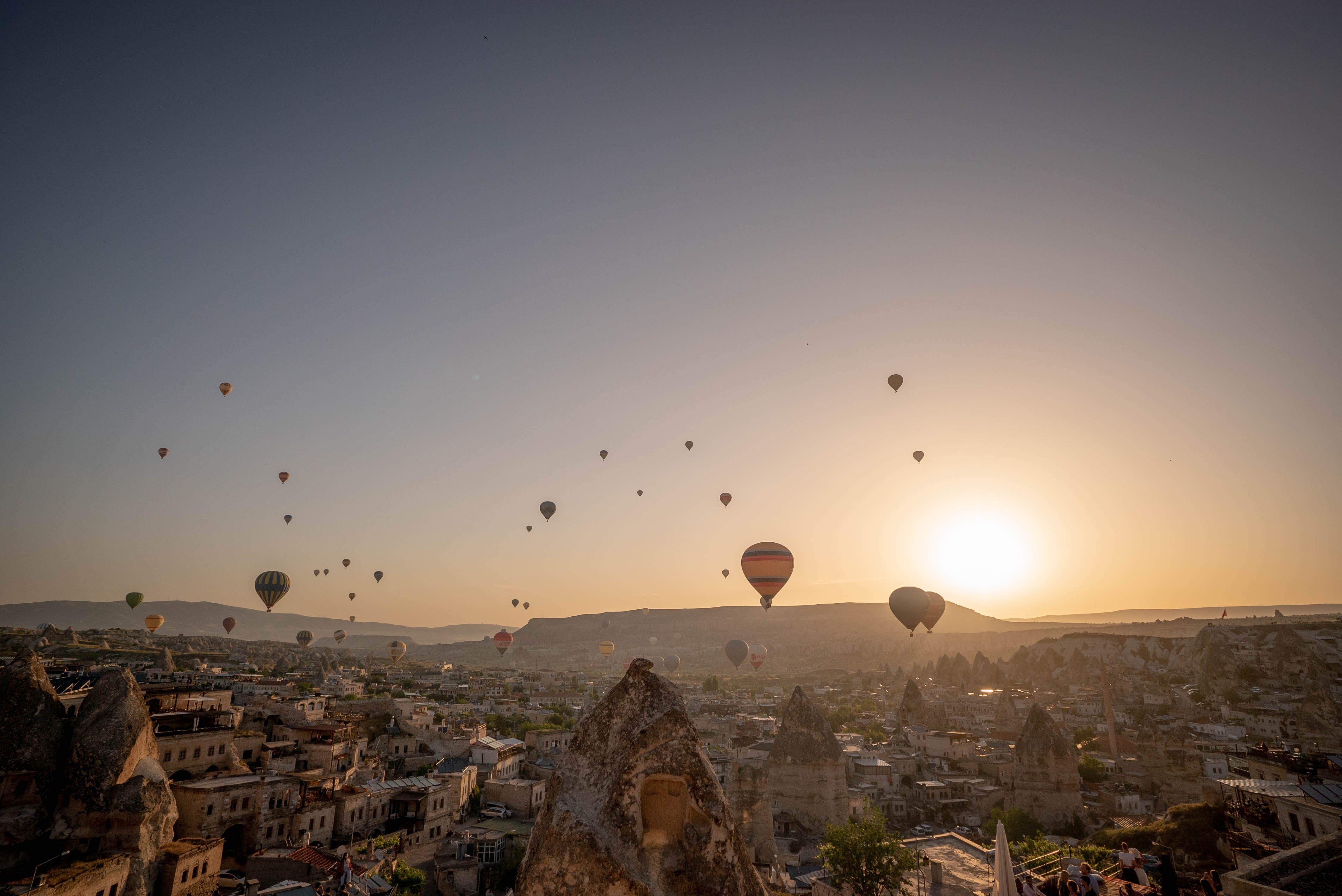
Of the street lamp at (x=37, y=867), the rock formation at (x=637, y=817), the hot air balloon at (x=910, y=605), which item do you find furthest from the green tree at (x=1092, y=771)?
the street lamp at (x=37, y=867)

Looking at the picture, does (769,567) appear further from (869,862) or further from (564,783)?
(564,783)

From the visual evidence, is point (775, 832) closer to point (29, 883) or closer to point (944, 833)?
point (944, 833)

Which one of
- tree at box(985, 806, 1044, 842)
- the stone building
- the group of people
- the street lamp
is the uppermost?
the group of people

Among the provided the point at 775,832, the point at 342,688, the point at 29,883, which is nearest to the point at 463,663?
the point at 342,688

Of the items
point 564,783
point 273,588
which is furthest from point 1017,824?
point 273,588

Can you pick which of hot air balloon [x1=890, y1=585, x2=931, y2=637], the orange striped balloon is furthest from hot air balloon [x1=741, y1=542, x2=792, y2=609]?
hot air balloon [x1=890, y1=585, x2=931, y2=637]

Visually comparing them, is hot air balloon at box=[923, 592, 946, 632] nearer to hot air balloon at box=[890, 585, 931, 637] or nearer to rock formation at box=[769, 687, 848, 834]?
hot air balloon at box=[890, 585, 931, 637]

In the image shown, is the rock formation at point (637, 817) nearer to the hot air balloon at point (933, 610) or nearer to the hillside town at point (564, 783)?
the hillside town at point (564, 783)
